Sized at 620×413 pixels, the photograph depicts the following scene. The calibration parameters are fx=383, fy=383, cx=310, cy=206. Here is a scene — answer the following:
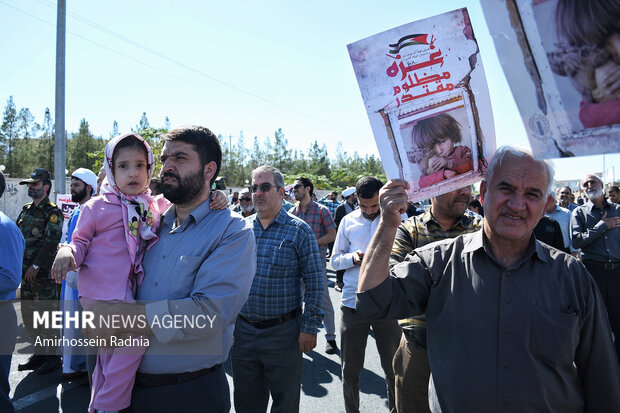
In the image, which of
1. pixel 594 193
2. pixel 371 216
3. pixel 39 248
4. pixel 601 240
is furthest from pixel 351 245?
pixel 39 248

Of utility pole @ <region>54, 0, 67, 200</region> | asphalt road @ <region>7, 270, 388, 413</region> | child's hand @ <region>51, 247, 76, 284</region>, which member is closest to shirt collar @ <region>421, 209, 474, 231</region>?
asphalt road @ <region>7, 270, 388, 413</region>

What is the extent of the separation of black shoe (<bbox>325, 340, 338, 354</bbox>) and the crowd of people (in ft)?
7.28

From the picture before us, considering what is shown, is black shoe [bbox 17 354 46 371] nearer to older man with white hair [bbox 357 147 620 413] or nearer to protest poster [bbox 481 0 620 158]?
older man with white hair [bbox 357 147 620 413]

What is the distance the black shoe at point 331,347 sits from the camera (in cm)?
499

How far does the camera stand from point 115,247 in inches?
76.2

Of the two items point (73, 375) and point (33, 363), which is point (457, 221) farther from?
point (33, 363)

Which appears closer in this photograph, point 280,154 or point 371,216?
point 371,216

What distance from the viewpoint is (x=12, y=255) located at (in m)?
2.69

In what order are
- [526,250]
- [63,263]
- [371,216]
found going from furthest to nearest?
[371,216] → [63,263] → [526,250]

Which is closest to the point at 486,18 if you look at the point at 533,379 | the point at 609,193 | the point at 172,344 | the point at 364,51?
the point at 364,51

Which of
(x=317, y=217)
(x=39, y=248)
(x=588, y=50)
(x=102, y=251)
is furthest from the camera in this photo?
(x=317, y=217)

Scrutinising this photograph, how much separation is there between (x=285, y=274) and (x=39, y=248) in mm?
3972

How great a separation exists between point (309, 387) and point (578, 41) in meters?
3.92

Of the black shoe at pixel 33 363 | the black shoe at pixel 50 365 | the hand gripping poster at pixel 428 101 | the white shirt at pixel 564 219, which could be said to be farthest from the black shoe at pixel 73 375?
the white shirt at pixel 564 219
